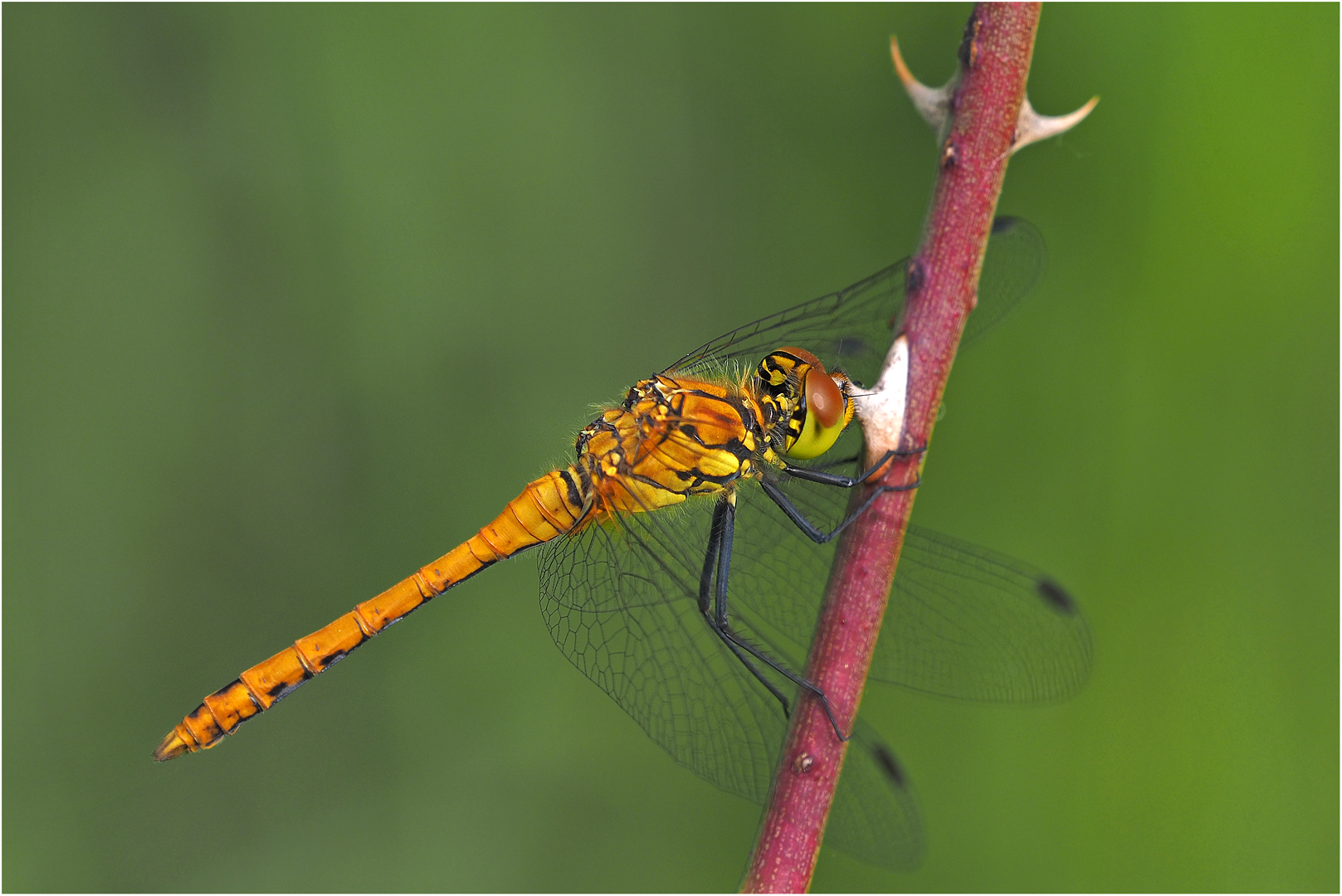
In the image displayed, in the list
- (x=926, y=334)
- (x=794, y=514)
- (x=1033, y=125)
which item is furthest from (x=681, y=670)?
(x=1033, y=125)

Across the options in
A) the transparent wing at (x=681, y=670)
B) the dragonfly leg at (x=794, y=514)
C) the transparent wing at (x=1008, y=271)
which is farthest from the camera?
the transparent wing at (x=1008, y=271)

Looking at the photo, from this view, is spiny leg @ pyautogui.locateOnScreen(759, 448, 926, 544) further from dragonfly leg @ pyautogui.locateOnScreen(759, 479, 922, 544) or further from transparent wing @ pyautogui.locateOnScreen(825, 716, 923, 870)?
transparent wing @ pyautogui.locateOnScreen(825, 716, 923, 870)

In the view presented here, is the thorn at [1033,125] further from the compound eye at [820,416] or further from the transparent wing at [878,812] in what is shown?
the transparent wing at [878,812]

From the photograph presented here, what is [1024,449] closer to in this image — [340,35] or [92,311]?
[340,35]

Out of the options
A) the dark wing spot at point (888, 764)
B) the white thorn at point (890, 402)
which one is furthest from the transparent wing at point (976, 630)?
the white thorn at point (890, 402)

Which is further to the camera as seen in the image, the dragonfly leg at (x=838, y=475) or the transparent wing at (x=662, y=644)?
the transparent wing at (x=662, y=644)

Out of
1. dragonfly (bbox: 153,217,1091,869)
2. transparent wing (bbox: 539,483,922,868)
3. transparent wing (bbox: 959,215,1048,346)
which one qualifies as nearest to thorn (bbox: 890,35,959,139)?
dragonfly (bbox: 153,217,1091,869)

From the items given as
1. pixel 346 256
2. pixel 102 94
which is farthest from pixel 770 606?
pixel 102 94

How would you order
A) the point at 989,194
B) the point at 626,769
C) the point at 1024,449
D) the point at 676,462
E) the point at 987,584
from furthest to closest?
1. the point at 626,769
2. the point at 1024,449
3. the point at 987,584
4. the point at 676,462
5. the point at 989,194
